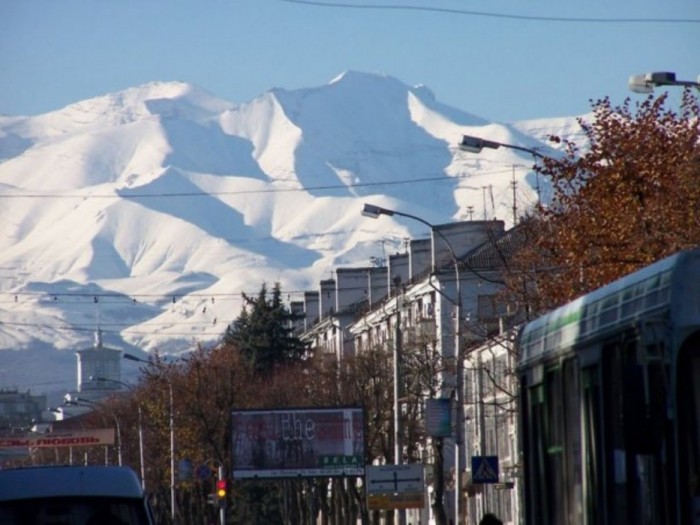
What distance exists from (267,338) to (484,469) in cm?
6391

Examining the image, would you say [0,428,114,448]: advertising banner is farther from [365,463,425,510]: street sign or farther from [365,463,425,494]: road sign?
[365,463,425,494]: road sign

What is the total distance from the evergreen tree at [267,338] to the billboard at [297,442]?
108 ft

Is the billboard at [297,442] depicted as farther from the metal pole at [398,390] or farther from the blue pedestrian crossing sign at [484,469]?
the blue pedestrian crossing sign at [484,469]

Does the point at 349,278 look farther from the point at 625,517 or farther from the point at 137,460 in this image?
the point at 625,517

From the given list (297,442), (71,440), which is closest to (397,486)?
(297,442)

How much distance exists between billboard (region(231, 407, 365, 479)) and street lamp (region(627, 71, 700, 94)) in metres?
39.8

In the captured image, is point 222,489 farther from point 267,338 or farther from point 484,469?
point 267,338

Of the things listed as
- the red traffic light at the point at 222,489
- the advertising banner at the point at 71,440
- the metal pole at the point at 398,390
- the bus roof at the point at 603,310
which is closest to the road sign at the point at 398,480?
the metal pole at the point at 398,390

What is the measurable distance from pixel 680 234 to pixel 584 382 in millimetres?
17393

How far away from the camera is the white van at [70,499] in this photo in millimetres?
14977

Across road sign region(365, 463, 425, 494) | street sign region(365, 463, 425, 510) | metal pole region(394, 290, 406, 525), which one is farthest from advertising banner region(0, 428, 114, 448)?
road sign region(365, 463, 425, 494)

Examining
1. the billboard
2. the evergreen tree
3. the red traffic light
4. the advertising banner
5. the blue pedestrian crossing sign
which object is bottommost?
the blue pedestrian crossing sign

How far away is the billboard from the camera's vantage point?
67.2 m

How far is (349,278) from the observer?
116 m
